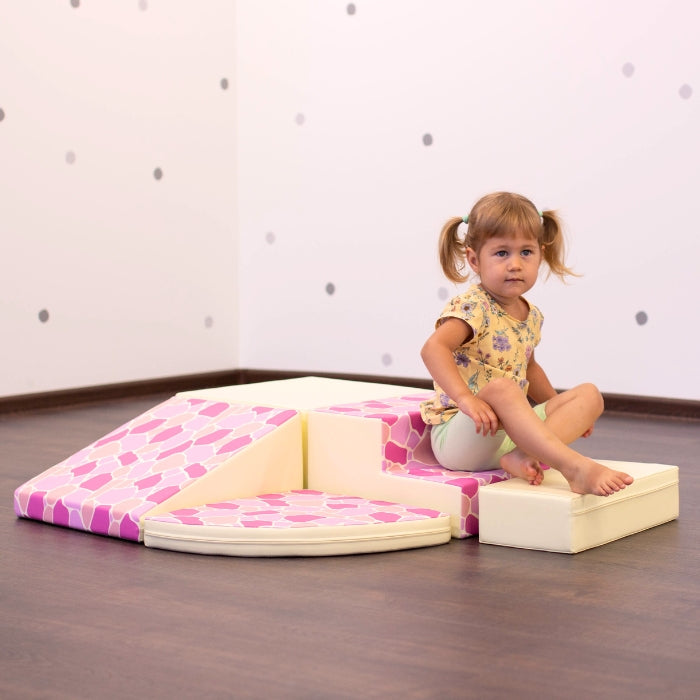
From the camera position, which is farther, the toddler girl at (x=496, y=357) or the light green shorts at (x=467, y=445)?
the light green shorts at (x=467, y=445)

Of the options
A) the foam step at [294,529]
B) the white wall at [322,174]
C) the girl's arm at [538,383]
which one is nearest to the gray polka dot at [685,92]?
the white wall at [322,174]

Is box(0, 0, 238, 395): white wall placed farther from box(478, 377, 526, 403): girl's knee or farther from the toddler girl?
box(478, 377, 526, 403): girl's knee

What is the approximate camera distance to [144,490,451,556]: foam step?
186 centimetres

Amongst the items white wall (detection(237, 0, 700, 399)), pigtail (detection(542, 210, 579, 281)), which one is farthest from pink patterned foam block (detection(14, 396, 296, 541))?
white wall (detection(237, 0, 700, 399))

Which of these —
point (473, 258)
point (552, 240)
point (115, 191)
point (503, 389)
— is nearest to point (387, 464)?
point (503, 389)

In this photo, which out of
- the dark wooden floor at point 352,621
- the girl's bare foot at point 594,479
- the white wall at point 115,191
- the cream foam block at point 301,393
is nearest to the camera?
the dark wooden floor at point 352,621

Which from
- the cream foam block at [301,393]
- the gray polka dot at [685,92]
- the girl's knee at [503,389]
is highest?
the gray polka dot at [685,92]

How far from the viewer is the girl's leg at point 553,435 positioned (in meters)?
1.87

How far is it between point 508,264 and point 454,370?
0.22 metres

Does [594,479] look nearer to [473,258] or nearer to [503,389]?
[503,389]

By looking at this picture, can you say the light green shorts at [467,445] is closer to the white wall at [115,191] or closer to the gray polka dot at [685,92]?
the gray polka dot at [685,92]

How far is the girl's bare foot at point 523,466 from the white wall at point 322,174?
4.83 feet

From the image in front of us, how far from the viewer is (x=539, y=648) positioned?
1405mm

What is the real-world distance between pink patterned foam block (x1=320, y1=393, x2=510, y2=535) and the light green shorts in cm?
2
